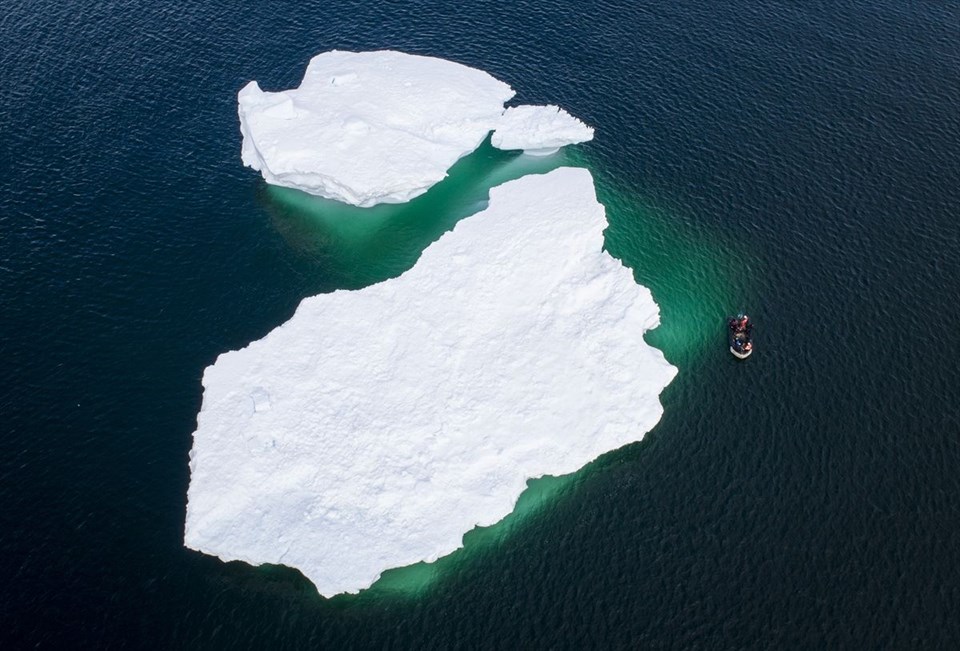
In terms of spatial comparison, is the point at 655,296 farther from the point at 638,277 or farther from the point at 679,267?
the point at 679,267

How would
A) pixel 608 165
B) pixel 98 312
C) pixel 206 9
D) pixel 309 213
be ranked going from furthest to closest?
1. pixel 206 9
2. pixel 608 165
3. pixel 309 213
4. pixel 98 312

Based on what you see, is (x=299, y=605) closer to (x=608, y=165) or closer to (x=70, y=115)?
(x=608, y=165)

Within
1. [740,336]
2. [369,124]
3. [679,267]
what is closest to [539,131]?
[369,124]

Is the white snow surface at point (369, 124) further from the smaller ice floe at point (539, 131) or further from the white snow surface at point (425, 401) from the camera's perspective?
the white snow surface at point (425, 401)

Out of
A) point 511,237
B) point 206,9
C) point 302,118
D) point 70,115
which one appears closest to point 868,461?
point 511,237

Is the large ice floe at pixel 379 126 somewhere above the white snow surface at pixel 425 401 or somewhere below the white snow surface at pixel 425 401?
above

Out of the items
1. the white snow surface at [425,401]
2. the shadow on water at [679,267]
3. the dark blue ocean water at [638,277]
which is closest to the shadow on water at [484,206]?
the shadow on water at [679,267]
